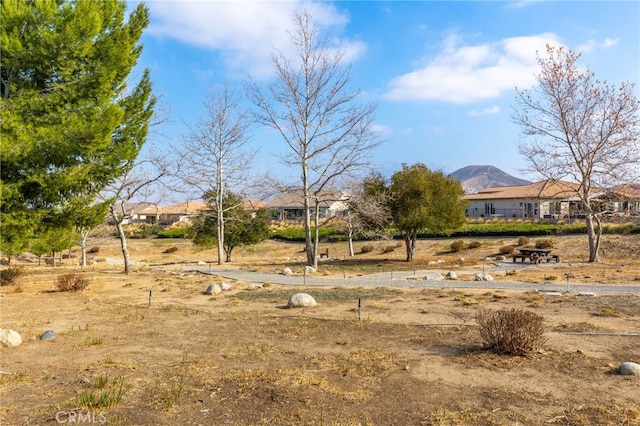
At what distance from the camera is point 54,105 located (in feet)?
39.0

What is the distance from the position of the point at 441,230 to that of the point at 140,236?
4056 centimetres

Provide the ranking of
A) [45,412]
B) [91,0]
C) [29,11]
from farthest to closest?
[91,0]
[29,11]
[45,412]

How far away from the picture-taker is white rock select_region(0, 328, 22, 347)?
299 inches

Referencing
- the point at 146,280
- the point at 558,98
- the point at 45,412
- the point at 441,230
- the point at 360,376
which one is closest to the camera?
the point at 45,412

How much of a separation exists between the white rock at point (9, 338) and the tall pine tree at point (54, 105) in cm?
482

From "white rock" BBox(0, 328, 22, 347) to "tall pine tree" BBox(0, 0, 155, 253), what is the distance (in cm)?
482

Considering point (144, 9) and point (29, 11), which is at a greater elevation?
point (144, 9)

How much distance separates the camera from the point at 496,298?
12.1m

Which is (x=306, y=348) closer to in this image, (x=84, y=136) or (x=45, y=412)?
(x=45, y=412)

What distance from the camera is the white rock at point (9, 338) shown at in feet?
24.9

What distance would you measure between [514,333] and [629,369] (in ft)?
4.92

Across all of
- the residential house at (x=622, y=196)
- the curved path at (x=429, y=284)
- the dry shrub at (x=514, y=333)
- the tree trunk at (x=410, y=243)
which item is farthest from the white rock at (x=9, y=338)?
the residential house at (x=622, y=196)

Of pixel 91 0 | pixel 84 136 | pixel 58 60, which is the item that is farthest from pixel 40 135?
pixel 91 0

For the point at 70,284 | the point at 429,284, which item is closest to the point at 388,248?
the point at 429,284
